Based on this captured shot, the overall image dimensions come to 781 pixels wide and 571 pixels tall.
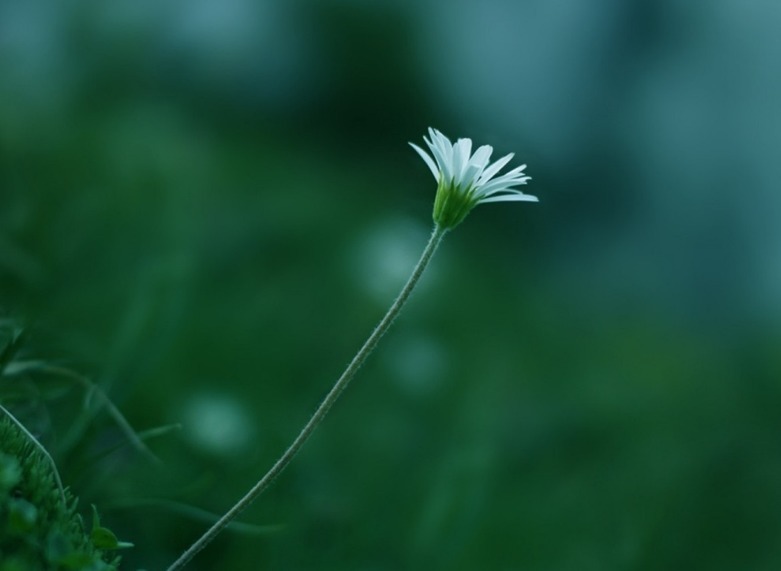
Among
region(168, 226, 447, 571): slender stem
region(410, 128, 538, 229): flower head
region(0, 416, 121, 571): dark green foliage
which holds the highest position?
region(410, 128, 538, 229): flower head

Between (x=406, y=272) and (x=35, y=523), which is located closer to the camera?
(x=35, y=523)

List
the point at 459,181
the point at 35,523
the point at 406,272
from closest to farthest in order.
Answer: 1. the point at 35,523
2. the point at 459,181
3. the point at 406,272

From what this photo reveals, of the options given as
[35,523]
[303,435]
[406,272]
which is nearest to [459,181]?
[303,435]

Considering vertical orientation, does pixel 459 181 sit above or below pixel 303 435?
above

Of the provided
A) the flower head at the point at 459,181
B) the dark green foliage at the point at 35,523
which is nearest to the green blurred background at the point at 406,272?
the dark green foliage at the point at 35,523

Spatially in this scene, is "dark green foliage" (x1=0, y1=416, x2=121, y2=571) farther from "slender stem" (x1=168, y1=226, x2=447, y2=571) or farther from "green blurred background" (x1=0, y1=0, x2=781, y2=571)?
"green blurred background" (x1=0, y1=0, x2=781, y2=571)

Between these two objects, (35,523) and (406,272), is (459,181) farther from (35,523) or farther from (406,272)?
(406,272)

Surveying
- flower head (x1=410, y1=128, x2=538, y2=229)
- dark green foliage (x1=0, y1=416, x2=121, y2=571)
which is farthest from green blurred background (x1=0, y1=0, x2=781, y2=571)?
flower head (x1=410, y1=128, x2=538, y2=229)

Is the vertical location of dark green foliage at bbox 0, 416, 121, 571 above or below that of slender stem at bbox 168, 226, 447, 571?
below
